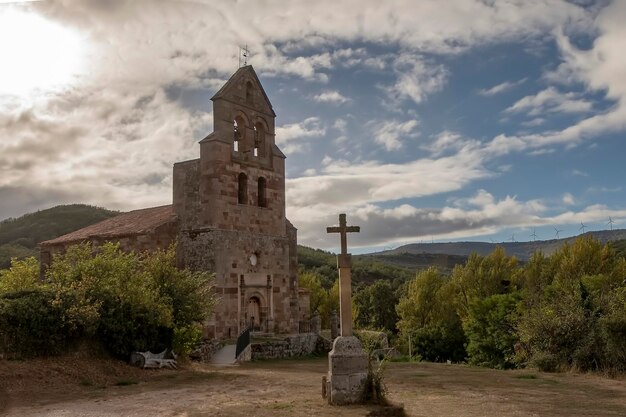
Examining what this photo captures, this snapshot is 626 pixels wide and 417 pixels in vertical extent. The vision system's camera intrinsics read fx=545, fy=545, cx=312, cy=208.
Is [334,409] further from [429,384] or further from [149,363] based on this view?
[149,363]

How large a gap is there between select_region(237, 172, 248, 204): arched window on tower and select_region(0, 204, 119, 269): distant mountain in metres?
71.9

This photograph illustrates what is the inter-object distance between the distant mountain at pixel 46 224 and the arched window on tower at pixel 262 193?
71.6m

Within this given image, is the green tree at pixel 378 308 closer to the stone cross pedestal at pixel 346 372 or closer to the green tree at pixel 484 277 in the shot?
the green tree at pixel 484 277

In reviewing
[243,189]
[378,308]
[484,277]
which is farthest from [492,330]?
[378,308]

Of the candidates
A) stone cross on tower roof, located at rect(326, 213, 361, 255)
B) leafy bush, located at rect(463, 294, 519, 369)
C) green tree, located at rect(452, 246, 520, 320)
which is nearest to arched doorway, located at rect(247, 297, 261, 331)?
leafy bush, located at rect(463, 294, 519, 369)

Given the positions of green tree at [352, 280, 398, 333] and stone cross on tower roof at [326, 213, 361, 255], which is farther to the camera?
green tree at [352, 280, 398, 333]

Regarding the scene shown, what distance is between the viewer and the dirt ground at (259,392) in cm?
1048

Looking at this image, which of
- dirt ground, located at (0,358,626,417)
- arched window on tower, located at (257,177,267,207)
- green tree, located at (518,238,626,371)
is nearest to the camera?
dirt ground, located at (0,358,626,417)

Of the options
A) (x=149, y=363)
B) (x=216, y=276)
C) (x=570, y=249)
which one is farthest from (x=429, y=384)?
(x=570, y=249)

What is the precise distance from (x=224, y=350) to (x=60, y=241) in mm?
13346

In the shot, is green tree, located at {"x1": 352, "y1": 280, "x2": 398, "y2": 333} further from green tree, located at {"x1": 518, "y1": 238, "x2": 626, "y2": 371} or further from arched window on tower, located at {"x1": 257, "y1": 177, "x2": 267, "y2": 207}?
green tree, located at {"x1": 518, "y1": 238, "x2": 626, "y2": 371}

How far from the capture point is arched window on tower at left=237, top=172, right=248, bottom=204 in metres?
27.1

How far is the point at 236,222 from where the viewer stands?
26.3 meters

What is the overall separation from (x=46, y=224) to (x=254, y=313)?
86005 millimetres
